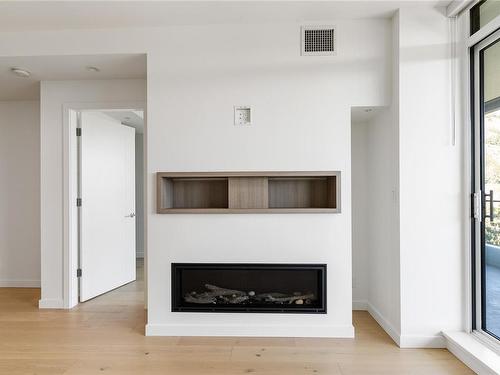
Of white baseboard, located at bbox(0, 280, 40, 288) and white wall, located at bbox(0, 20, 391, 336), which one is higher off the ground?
white wall, located at bbox(0, 20, 391, 336)

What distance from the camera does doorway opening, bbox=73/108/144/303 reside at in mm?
3643

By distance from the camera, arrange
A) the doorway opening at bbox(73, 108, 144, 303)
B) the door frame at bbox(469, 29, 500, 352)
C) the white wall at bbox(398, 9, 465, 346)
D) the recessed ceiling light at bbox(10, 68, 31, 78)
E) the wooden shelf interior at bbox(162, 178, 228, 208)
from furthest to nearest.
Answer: the doorway opening at bbox(73, 108, 144, 303) → the recessed ceiling light at bbox(10, 68, 31, 78) → the wooden shelf interior at bbox(162, 178, 228, 208) → the white wall at bbox(398, 9, 465, 346) → the door frame at bbox(469, 29, 500, 352)

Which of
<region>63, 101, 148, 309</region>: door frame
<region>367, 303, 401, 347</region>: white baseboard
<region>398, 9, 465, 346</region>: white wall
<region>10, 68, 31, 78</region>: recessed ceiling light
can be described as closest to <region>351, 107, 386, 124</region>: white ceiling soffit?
<region>398, 9, 465, 346</region>: white wall

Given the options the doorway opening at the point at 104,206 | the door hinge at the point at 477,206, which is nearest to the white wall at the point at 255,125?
the door hinge at the point at 477,206

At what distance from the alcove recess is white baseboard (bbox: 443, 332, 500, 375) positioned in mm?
1232

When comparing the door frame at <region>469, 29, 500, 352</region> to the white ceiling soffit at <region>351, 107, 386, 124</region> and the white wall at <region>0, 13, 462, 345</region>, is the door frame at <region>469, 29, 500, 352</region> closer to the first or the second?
the white wall at <region>0, 13, 462, 345</region>

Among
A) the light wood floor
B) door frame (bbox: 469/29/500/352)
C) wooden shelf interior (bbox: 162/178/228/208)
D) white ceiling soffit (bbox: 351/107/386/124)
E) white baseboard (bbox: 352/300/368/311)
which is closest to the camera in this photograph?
the light wood floor

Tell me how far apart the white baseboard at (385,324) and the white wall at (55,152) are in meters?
3.08

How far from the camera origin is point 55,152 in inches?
140

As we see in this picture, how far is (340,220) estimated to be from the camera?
2.76 metres

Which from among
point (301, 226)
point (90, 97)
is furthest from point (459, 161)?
point (90, 97)

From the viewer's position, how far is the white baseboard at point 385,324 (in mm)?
2656

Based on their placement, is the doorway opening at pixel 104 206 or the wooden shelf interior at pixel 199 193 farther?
the doorway opening at pixel 104 206

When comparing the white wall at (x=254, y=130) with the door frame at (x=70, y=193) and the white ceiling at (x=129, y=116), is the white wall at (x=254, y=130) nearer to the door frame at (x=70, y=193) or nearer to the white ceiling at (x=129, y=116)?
the door frame at (x=70, y=193)
